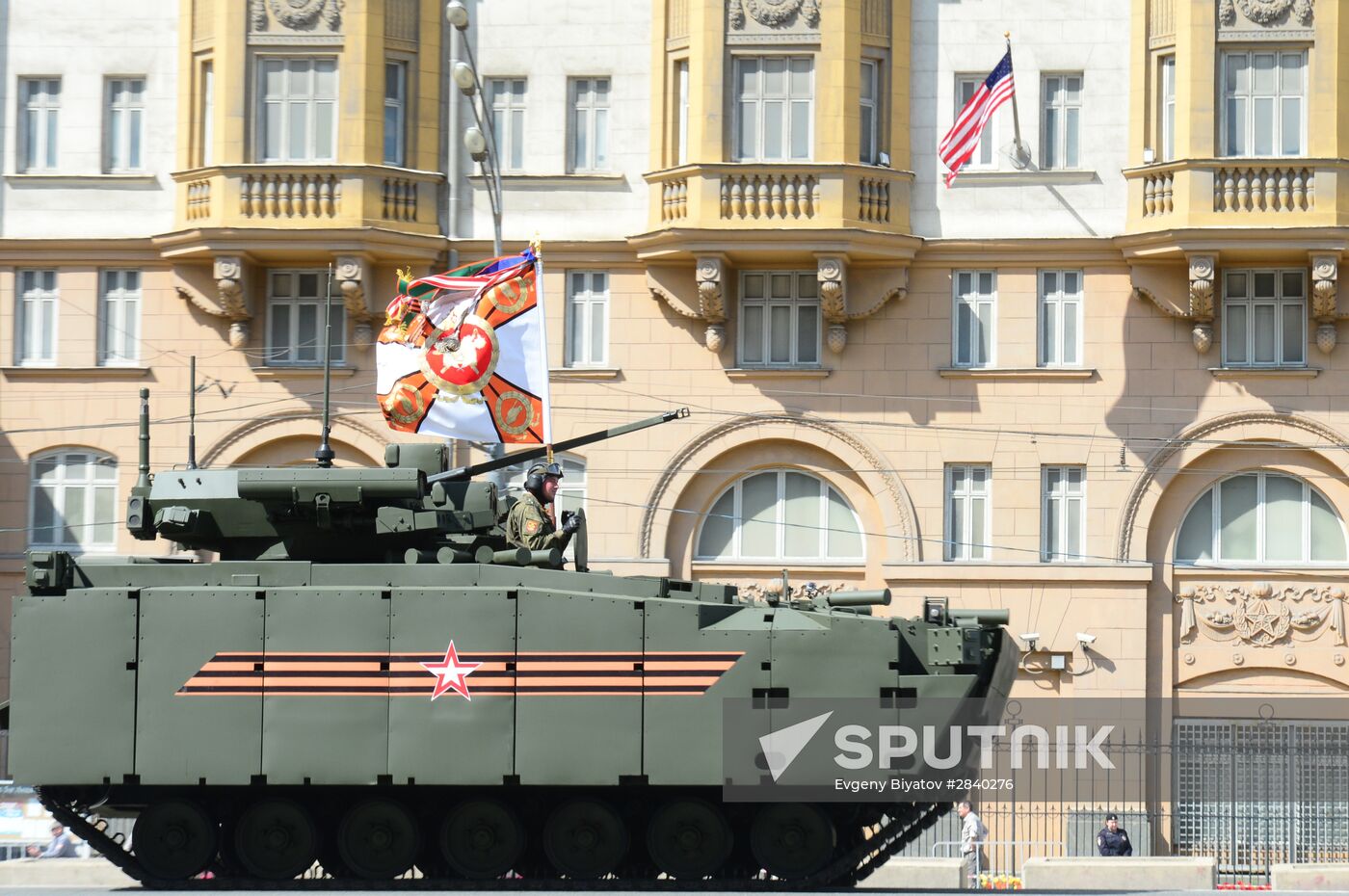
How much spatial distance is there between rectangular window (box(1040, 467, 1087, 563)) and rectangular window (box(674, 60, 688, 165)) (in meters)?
7.29

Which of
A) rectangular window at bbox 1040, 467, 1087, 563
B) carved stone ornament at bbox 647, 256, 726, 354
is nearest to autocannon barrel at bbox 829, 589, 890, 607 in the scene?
carved stone ornament at bbox 647, 256, 726, 354

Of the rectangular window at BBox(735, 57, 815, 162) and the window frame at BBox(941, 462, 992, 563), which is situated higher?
the rectangular window at BBox(735, 57, 815, 162)

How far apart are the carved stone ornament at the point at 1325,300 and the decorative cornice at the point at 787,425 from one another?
258 inches

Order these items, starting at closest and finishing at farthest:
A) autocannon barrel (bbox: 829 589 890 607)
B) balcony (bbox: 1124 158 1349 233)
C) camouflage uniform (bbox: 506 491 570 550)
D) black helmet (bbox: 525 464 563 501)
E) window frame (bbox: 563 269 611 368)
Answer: autocannon barrel (bbox: 829 589 890 607) < camouflage uniform (bbox: 506 491 570 550) < black helmet (bbox: 525 464 563 501) < balcony (bbox: 1124 158 1349 233) < window frame (bbox: 563 269 611 368)

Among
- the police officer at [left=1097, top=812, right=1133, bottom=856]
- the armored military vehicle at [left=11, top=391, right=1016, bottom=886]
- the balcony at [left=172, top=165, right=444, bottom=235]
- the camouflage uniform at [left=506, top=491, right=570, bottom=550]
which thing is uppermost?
the balcony at [left=172, top=165, right=444, bottom=235]

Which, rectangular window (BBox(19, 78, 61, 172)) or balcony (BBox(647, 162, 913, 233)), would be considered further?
rectangular window (BBox(19, 78, 61, 172))

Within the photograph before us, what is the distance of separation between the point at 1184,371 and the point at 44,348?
1747 centimetres

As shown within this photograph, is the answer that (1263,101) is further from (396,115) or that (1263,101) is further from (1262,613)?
(396,115)

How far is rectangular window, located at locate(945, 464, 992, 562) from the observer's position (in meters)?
35.7

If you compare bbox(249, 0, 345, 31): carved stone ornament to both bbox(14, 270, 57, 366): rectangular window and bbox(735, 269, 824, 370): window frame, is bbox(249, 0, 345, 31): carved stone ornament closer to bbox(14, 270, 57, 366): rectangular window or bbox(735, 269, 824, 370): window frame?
bbox(14, 270, 57, 366): rectangular window

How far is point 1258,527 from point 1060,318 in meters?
4.29

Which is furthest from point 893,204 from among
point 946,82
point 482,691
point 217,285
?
point 482,691

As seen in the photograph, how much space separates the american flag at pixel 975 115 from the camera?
34.0m

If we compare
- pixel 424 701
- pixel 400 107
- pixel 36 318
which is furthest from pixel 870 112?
pixel 424 701
